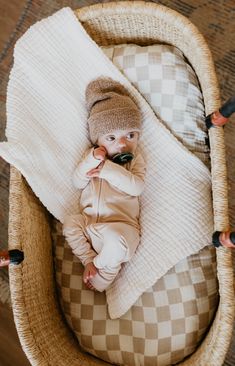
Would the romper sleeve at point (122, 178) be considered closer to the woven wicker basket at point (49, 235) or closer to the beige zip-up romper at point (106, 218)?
the beige zip-up romper at point (106, 218)

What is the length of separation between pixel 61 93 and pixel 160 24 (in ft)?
1.16

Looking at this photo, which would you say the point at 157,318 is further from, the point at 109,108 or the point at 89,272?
the point at 109,108

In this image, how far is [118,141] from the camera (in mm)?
1257

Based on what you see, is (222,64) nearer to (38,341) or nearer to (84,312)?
(84,312)

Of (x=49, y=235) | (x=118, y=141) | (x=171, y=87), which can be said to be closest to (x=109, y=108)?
(x=118, y=141)

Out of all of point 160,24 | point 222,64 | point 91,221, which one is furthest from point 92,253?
point 222,64

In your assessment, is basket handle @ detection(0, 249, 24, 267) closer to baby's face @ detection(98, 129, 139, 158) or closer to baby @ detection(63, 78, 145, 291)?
baby @ detection(63, 78, 145, 291)

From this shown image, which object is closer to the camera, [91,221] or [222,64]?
[91,221]

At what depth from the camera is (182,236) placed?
121 centimetres

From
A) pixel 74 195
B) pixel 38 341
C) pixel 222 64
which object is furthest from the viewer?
pixel 222 64

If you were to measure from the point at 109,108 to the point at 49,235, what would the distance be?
1.35 ft

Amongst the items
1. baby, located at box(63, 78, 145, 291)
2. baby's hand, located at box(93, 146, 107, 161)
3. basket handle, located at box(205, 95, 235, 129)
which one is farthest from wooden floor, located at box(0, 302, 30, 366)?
basket handle, located at box(205, 95, 235, 129)

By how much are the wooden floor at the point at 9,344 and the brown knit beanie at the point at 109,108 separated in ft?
2.15

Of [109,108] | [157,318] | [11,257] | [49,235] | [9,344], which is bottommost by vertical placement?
[9,344]
